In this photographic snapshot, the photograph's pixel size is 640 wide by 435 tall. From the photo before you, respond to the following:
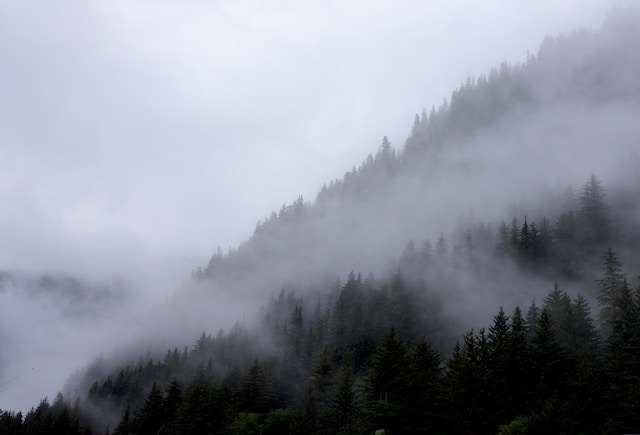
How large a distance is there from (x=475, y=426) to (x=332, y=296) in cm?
9287

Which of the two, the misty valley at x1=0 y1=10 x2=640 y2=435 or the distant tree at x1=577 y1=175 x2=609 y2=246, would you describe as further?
the distant tree at x1=577 y1=175 x2=609 y2=246

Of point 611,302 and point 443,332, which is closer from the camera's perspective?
point 611,302

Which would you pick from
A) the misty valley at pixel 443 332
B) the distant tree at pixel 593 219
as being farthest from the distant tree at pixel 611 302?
the distant tree at pixel 593 219

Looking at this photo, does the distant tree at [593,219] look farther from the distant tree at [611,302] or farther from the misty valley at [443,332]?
the distant tree at [611,302]

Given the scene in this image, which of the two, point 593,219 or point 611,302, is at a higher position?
point 593,219

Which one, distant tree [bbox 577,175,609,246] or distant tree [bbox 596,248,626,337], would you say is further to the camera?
distant tree [bbox 577,175,609,246]

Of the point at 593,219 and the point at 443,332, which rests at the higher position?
the point at 593,219

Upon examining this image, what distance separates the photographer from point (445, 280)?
112 metres

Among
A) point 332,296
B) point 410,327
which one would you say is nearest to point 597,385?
point 410,327

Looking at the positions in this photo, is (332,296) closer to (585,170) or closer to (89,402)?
(89,402)

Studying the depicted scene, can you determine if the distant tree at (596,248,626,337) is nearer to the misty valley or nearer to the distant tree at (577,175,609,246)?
the misty valley

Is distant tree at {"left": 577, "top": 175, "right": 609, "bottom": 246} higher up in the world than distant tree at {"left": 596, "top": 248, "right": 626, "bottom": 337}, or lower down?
higher up

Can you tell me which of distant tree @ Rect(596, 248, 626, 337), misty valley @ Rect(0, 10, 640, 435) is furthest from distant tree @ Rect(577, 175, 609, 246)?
distant tree @ Rect(596, 248, 626, 337)

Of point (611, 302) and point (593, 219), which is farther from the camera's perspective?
point (593, 219)
